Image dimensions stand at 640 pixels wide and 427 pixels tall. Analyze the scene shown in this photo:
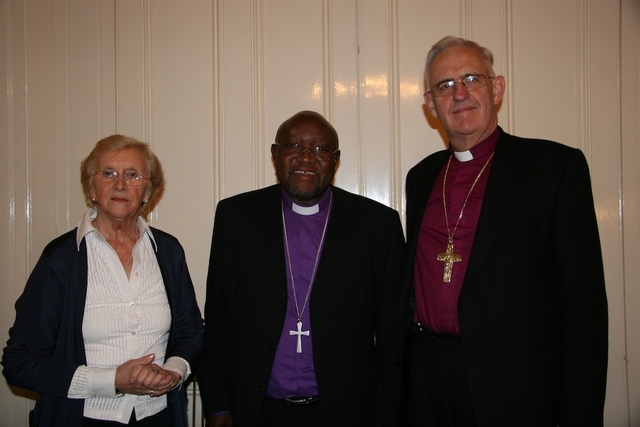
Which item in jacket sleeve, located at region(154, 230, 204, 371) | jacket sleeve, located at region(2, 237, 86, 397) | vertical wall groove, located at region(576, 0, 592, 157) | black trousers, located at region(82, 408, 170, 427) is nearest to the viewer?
jacket sleeve, located at region(2, 237, 86, 397)

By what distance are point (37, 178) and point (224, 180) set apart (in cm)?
132

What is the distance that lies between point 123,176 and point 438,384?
5.84 feet

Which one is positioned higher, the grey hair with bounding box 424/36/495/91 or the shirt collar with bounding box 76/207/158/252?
the grey hair with bounding box 424/36/495/91

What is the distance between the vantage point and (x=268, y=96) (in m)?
2.99

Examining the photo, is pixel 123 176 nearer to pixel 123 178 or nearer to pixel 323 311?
pixel 123 178

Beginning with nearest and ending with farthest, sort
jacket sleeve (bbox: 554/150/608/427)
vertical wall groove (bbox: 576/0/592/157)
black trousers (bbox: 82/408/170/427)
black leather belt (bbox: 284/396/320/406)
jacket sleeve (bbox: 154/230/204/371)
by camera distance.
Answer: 1. jacket sleeve (bbox: 554/150/608/427)
2. black trousers (bbox: 82/408/170/427)
3. black leather belt (bbox: 284/396/320/406)
4. jacket sleeve (bbox: 154/230/204/371)
5. vertical wall groove (bbox: 576/0/592/157)

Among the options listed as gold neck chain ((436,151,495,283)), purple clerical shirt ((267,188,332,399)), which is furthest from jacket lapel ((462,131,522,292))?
purple clerical shirt ((267,188,332,399))

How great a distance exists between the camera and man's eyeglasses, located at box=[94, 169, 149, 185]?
2129 millimetres

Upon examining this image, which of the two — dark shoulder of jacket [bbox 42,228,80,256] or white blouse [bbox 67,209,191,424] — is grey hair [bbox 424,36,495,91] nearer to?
white blouse [bbox 67,209,191,424]

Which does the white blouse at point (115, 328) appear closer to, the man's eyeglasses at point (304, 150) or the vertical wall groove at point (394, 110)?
the man's eyeglasses at point (304, 150)

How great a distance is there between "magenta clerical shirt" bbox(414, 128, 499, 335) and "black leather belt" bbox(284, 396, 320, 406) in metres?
0.63


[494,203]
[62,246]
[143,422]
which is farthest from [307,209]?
[143,422]

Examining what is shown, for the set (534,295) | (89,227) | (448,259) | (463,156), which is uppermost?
(463,156)

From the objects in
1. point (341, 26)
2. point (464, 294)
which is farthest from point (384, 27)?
point (464, 294)
